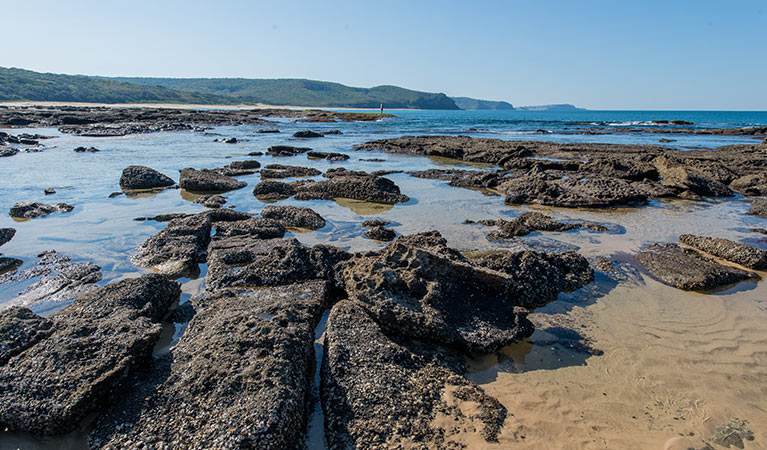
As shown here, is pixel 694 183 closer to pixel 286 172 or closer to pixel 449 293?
pixel 449 293

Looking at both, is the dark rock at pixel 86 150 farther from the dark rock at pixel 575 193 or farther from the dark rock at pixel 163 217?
the dark rock at pixel 575 193

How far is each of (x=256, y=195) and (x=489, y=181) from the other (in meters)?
8.38

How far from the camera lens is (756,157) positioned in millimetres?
20797

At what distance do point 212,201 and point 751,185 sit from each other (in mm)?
18323

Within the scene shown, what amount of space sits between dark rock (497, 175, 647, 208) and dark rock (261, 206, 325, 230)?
621 cm

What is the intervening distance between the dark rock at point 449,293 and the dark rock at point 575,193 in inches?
244

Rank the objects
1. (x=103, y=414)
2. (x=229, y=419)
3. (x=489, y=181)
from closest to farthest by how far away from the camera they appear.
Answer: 1. (x=229, y=419)
2. (x=103, y=414)
3. (x=489, y=181)

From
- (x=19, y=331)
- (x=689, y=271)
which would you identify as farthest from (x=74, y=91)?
(x=689, y=271)

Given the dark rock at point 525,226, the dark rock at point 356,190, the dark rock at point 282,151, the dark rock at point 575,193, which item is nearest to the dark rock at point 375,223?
the dark rock at point 356,190

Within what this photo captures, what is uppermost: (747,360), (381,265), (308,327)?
(381,265)

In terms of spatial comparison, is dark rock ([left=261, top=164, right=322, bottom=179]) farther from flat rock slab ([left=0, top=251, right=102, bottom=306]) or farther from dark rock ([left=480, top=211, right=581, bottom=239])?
flat rock slab ([left=0, top=251, right=102, bottom=306])

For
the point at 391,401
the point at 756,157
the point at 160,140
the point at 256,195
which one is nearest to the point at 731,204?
the point at 756,157

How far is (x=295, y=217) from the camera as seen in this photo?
9477mm

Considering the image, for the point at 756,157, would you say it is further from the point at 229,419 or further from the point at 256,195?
the point at 229,419
